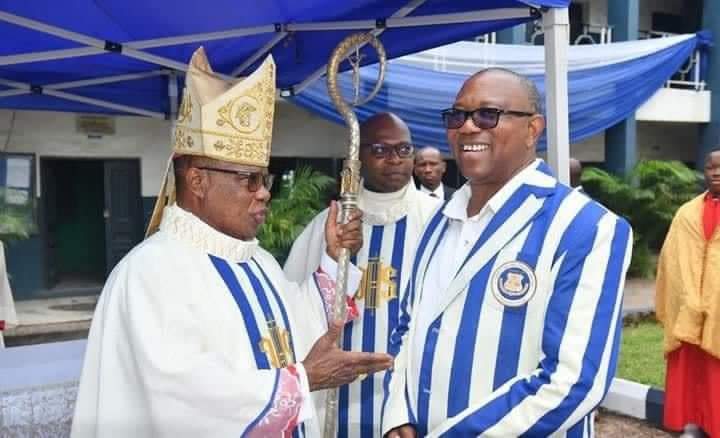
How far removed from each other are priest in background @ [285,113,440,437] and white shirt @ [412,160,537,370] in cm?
86

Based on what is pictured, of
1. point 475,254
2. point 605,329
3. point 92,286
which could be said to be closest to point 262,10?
point 475,254

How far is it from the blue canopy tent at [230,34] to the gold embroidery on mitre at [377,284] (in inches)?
34.1

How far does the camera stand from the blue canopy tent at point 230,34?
9.00 feet

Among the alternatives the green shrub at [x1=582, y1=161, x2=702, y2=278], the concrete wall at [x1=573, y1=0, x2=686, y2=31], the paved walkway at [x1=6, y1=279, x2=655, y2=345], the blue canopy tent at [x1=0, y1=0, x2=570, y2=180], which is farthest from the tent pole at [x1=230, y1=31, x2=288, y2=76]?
the concrete wall at [x1=573, y1=0, x2=686, y2=31]

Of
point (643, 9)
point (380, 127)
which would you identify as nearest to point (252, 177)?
point (380, 127)

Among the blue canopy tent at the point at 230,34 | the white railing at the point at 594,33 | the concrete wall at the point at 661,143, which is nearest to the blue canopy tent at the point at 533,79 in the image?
the white railing at the point at 594,33

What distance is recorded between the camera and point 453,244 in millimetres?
2059

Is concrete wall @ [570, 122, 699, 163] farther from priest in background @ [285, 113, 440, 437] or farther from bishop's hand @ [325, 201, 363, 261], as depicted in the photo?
bishop's hand @ [325, 201, 363, 261]

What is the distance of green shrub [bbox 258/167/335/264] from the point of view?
828cm

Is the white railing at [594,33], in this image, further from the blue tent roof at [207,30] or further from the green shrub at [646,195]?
the blue tent roof at [207,30]

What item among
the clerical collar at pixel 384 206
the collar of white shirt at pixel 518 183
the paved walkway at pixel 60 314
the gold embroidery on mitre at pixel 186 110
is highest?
the gold embroidery on mitre at pixel 186 110

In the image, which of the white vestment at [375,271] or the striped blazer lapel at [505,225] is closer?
the striped blazer lapel at [505,225]

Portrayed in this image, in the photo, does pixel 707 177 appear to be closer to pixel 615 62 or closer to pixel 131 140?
pixel 615 62

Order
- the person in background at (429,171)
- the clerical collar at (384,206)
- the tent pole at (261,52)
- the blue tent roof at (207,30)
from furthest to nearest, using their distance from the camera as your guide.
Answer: the person in background at (429,171) < the tent pole at (261,52) < the clerical collar at (384,206) < the blue tent roof at (207,30)
